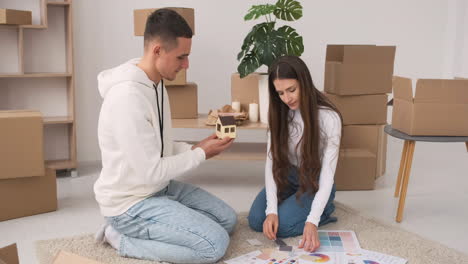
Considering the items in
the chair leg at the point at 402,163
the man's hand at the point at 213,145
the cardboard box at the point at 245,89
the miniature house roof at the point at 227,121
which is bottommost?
the chair leg at the point at 402,163

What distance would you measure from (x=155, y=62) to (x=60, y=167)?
1.62m

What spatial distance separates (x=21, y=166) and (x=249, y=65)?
4.40ft

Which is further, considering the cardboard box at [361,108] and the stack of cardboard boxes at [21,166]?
the cardboard box at [361,108]

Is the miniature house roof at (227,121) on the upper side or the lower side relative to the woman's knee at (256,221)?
upper

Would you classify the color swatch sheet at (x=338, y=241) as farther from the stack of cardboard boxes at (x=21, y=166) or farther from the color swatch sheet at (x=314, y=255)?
the stack of cardboard boxes at (x=21, y=166)

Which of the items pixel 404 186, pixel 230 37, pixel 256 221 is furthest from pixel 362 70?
pixel 256 221

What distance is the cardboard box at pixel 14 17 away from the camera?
298 cm

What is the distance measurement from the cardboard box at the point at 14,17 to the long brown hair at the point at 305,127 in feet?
5.14

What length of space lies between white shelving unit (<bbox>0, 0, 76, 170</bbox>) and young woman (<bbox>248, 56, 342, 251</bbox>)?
155cm

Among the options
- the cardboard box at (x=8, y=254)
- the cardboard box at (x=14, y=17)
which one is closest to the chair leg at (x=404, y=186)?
the cardboard box at (x=8, y=254)

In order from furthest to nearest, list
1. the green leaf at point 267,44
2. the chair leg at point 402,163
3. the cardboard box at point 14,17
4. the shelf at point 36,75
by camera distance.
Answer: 1. the shelf at point 36,75
2. the green leaf at point 267,44
3. the cardboard box at point 14,17
4. the chair leg at point 402,163

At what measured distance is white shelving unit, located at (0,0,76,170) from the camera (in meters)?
3.40

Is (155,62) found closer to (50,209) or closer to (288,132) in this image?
(288,132)

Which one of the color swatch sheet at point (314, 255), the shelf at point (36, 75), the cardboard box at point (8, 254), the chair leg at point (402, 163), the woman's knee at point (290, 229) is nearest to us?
the cardboard box at point (8, 254)
